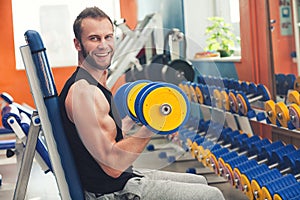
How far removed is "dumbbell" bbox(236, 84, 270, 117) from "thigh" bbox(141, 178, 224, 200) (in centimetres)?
186

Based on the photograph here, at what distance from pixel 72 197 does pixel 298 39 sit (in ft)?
7.37

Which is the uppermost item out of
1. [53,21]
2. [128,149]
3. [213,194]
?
[53,21]

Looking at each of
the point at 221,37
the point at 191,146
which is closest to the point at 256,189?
the point at 191,146

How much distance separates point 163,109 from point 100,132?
0.91 feet

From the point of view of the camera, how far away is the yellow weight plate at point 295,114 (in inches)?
120

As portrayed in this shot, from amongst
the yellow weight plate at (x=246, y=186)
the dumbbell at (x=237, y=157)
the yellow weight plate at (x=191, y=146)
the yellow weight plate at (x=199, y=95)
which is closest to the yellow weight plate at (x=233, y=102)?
the dumbbell at (x=237, y=157)

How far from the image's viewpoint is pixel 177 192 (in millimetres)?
1946

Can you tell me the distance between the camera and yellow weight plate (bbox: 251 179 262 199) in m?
2.88

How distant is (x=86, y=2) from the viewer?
725cm

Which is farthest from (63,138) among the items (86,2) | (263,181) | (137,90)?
Answer: (86,2)

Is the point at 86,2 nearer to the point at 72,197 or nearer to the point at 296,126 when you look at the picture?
the point at 296,126

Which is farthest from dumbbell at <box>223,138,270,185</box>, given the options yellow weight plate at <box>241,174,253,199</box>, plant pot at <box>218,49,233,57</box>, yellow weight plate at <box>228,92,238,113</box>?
plant pot at <box>218,49,233,57</box>

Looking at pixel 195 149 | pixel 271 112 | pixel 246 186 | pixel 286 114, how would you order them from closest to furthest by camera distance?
pixel 246 186, pixel 286 114, pixel 271 112, pixel 195 149

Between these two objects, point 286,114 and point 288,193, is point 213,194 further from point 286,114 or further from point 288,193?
point 286,114
